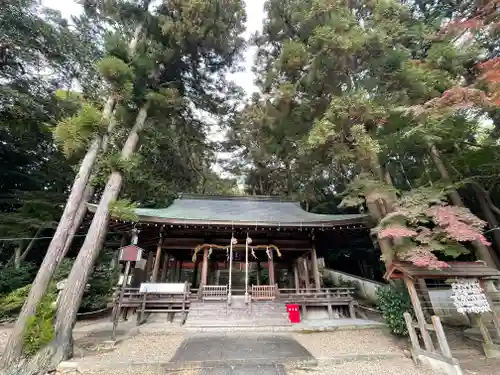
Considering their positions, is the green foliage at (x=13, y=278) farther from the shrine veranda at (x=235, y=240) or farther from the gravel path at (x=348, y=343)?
the gravel path at (x=348, y=343)

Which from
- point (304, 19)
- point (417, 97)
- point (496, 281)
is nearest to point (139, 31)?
point (304, 19)

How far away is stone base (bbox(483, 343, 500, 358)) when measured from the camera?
475cm

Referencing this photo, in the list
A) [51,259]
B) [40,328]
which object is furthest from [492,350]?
[51,259]

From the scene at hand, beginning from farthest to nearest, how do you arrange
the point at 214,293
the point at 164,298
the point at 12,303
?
1. the point at 12,303
2. the point at 214,293
3. the point at 164,298

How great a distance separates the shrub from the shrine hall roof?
8.21 feet

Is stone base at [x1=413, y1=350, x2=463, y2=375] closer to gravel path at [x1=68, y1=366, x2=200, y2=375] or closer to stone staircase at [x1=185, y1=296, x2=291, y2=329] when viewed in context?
stone staircase at [x1=185, y1=296, x2=291, y2=329]

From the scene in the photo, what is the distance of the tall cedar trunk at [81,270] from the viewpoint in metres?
4.89

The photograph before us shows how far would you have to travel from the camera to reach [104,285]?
10742mm

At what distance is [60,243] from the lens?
5363 millimetres

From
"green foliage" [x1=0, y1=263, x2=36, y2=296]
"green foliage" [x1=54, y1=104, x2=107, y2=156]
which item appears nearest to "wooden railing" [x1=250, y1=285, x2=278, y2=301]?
"green foliage" [x1=54, y1=104, x2=107, y2=156]

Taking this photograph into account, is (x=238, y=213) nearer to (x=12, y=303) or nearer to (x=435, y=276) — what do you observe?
(x=435, y=276)

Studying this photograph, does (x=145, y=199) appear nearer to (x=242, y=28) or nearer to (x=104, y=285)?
(x=104, y=285)

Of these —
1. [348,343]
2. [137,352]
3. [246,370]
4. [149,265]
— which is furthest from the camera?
[149,265]

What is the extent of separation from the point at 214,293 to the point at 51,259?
4.88 meters
